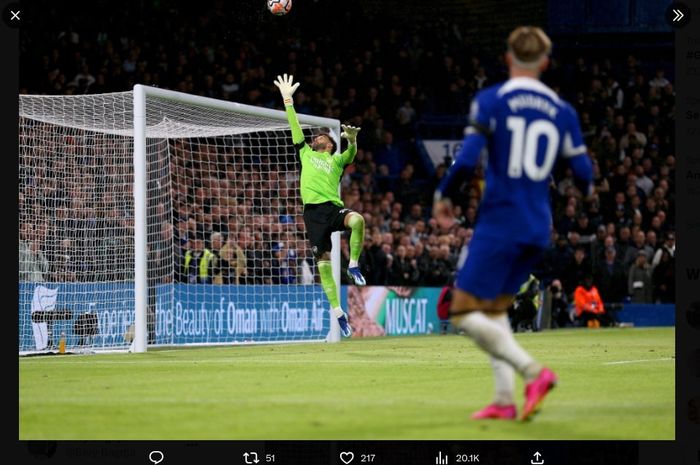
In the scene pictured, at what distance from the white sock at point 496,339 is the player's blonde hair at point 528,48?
151 cm

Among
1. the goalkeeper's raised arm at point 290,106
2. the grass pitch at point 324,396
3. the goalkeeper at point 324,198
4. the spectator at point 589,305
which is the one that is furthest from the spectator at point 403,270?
the grass pitch at point 324,396

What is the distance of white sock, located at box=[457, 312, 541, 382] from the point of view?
673 centimetres

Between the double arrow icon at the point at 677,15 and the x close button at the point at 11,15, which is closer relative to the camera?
the x close button at the point at 11,15

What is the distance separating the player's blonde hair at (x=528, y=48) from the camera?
22.0 feet

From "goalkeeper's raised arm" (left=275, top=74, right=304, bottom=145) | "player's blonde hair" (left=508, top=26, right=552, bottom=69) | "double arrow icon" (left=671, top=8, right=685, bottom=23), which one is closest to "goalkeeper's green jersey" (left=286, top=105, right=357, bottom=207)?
"goalkeeper's raised arm" (left=275, top=74, right=304, bottom=145)

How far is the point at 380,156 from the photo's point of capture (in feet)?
90.5

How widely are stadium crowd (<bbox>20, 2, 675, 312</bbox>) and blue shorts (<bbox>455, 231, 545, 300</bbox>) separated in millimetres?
10166

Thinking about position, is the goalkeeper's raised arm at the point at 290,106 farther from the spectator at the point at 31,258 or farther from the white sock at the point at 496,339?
the white sock at the point at 496,339

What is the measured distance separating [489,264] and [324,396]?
2216mm

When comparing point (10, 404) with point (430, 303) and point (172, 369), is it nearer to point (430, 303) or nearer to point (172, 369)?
point (172, 369)

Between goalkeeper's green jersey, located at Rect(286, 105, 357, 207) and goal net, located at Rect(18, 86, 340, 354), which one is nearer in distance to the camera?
goal net, located at Rect(18, 86, 340, 354)

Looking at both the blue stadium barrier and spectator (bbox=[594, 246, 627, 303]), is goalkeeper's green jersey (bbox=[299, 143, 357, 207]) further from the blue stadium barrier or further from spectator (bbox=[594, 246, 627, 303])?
the blue stadium barrier

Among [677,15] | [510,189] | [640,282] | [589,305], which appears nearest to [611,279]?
[640,282]

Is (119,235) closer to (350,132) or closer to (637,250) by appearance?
(350,132)
